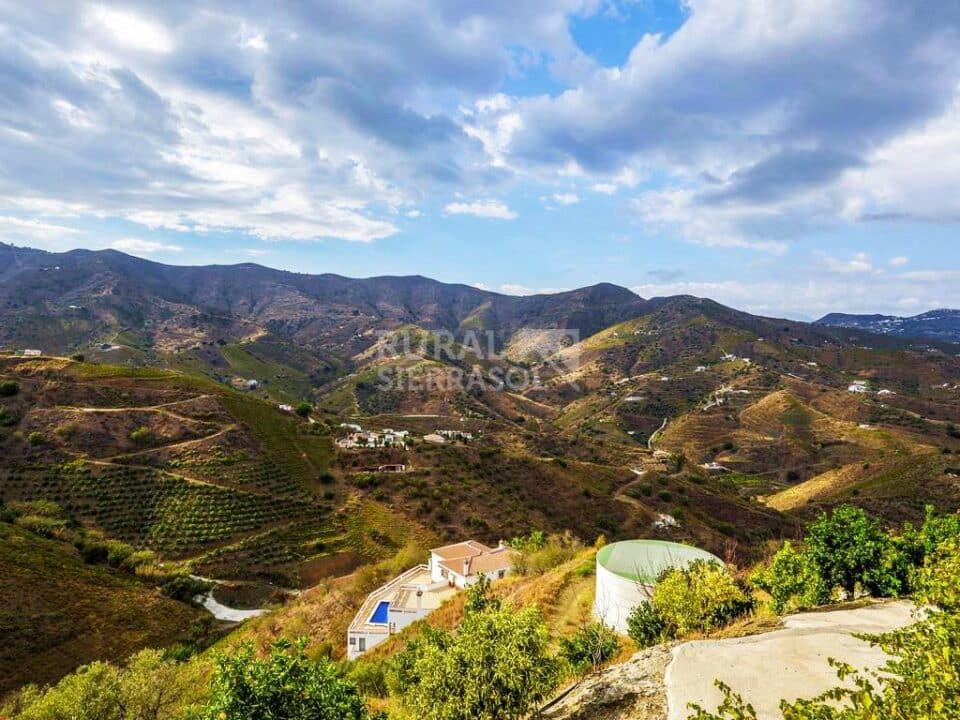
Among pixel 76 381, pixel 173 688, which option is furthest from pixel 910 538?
pixel 76 381

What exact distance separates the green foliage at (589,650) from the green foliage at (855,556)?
11384 millimetres

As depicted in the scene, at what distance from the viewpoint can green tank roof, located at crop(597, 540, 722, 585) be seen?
27.1 metres

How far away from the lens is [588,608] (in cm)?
3178

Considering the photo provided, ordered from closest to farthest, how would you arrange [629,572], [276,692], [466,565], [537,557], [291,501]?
[276,692] < [629,572] < [537,557] < [466,565] < [291,501]

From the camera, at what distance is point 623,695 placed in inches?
566

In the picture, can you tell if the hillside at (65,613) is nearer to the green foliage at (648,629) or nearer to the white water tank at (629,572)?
the white water tank at (629,572)

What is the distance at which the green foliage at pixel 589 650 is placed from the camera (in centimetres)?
2017

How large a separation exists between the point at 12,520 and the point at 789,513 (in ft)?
402

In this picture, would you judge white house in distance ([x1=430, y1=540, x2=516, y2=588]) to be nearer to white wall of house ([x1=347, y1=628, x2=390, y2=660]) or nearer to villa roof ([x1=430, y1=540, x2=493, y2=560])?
villa roof ([x1=430, y1=540, x2=493, y2=560])

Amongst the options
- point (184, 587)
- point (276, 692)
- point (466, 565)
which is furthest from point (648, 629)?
A: point (184, 587)

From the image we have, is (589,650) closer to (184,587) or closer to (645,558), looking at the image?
(645,558)

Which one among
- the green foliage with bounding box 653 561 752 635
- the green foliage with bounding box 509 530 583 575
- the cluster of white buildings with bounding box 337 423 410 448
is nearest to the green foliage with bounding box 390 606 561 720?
the green foliage with bounding box 653 561 752 635

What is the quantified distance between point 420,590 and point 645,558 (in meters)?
26.5

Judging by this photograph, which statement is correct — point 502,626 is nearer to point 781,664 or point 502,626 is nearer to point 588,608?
point 781,664
